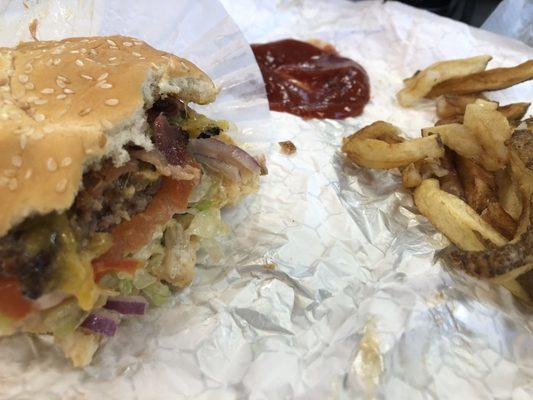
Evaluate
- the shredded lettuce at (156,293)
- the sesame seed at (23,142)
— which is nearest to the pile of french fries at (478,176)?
the shredded lettuce at (156,293)

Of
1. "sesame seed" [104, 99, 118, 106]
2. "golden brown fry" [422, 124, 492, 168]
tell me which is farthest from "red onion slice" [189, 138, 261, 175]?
"golden brown fry" [422, 124, 492, 168]

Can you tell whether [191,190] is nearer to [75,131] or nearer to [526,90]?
[75,131]

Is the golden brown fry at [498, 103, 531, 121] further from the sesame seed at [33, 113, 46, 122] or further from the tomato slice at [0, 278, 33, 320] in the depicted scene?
the tomato slice at [0, 278, 33, 320]

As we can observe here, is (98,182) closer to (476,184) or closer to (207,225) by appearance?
(207,225)

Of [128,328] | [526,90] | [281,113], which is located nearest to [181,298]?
[128,328]

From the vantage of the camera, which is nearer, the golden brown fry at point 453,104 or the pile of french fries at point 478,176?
the pile of french fries at point 478,176

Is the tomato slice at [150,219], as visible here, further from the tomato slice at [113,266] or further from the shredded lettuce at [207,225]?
the shredded lettuce at [207,225]

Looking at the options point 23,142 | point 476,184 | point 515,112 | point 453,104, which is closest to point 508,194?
point 476,184
